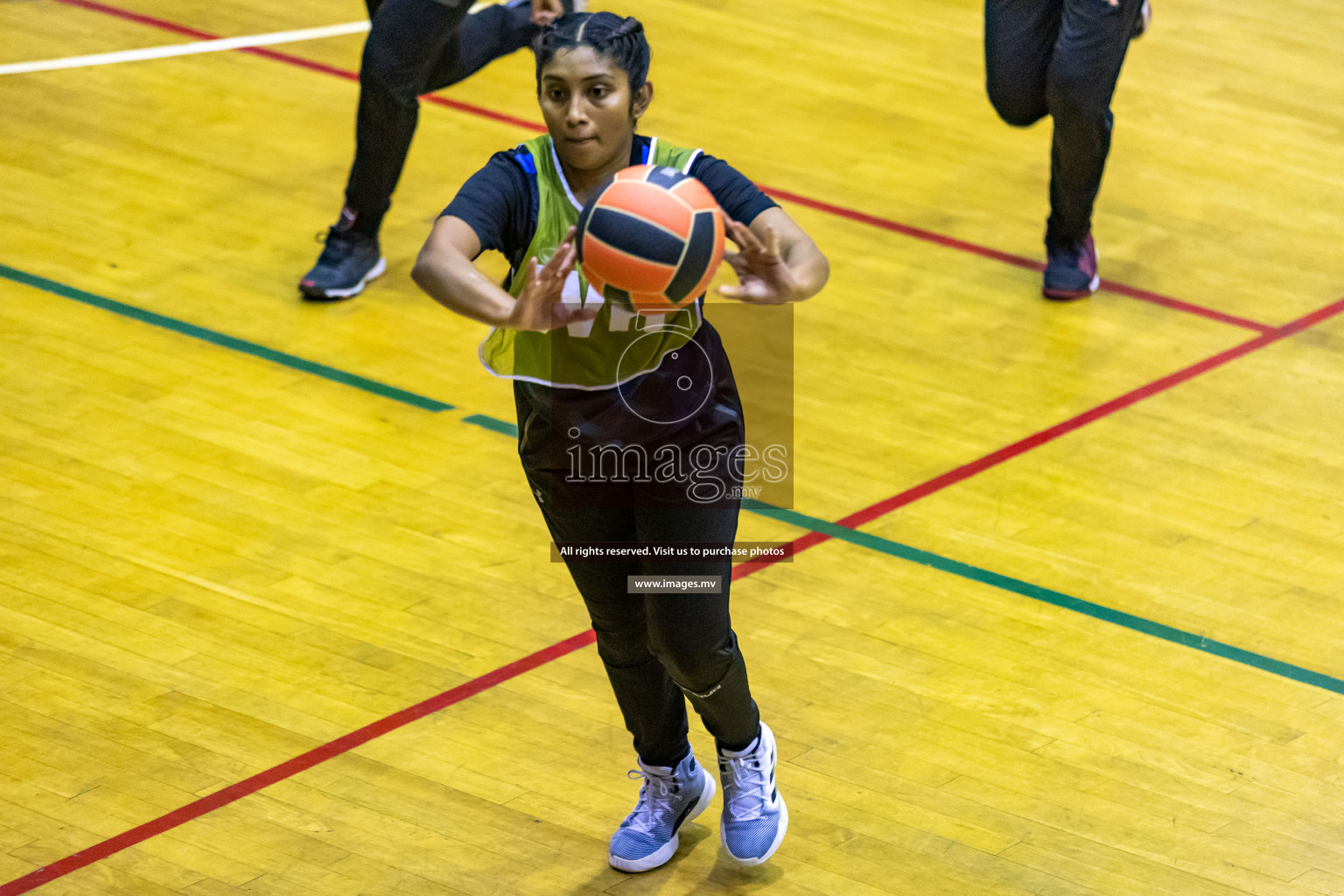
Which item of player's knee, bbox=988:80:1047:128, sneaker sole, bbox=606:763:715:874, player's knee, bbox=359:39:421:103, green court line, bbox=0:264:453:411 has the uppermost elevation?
player's knee, bbox=359:39:421:103

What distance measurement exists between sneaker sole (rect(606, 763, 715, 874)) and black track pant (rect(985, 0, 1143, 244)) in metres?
3.29

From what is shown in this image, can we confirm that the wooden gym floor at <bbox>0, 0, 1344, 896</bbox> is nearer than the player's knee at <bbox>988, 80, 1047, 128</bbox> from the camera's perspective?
Yes

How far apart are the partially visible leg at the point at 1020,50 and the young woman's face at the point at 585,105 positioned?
3372 millimetres

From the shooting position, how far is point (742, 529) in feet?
16.3

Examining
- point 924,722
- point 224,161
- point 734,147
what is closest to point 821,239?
point 734,147

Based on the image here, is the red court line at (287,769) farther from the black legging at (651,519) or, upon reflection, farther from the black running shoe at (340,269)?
the black running shoe at (340,269)

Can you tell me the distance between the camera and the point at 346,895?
11.5ft

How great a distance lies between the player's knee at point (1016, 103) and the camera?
6.21m

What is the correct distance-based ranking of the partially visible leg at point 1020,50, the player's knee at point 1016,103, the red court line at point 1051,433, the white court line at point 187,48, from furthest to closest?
1. the white court line at point 187,48
2. the player's knee at point 1016,103
3. the partially visible leg at point 1020,50
4. the red court line at point 1051,433

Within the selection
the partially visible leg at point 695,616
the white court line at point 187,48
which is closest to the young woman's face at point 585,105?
the partially visible leg at point 695,616

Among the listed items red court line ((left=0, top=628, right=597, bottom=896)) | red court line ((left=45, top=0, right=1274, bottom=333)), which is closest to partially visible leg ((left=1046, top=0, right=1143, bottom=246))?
red court line ((left=45, top=0, right=1274, bottom=333))

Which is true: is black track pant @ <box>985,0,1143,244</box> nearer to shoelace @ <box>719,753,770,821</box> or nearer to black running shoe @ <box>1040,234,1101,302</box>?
black running shoe @ <box>1040,234,1101,302</box>

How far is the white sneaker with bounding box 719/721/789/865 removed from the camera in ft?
11.6

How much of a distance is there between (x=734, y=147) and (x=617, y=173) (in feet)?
14.9
